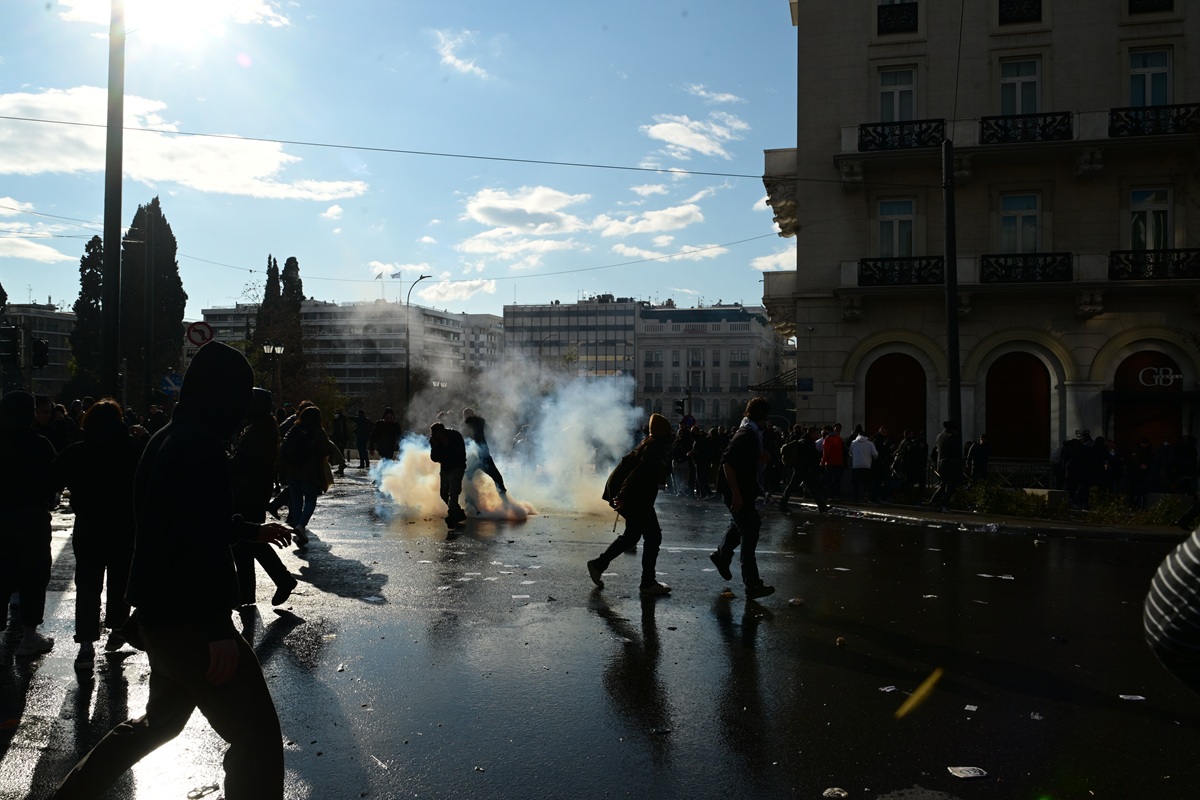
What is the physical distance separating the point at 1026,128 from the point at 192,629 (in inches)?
1118

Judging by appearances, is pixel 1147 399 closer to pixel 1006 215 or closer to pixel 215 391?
pixel 1006 215

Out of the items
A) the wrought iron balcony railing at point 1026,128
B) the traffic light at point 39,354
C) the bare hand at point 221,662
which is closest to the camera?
the bare hand at point 221,662

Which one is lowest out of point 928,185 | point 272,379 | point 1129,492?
point 1129,492

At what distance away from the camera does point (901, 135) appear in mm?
27734

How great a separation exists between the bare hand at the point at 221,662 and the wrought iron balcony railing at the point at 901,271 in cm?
2633

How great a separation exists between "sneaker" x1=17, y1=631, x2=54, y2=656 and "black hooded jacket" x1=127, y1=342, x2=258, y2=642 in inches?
158

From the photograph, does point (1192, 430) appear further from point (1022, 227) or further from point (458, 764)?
point (458, 764)

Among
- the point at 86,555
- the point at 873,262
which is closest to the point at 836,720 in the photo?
the point at 86,555

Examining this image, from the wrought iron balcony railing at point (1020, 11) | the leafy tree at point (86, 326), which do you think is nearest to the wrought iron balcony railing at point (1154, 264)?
the wrought iron balcony railing at point (1020, 11)

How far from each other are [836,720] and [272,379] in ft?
157

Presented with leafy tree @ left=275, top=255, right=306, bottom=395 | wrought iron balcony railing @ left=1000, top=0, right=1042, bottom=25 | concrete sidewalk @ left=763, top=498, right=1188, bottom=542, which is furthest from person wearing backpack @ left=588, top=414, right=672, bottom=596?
leafy tree @ left=275, top=255, right=306, bottom=395

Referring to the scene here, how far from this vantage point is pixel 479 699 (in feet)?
18.8

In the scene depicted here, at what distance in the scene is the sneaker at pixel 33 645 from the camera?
21.7 feet

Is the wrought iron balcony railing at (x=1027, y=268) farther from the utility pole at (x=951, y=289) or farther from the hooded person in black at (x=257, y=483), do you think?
the hooded person in black at (x=257, y=483)
